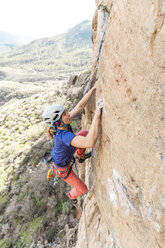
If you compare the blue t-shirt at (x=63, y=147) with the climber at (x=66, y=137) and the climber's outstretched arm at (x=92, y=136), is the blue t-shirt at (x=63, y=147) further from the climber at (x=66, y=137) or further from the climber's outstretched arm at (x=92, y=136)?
the climber's outstretched arm at (x=92, y=136)

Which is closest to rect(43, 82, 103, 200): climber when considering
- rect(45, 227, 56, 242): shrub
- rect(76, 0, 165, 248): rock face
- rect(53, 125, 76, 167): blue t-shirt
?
rect(53, 125, 76, 167): blue t-shirt

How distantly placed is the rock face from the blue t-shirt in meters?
0.66

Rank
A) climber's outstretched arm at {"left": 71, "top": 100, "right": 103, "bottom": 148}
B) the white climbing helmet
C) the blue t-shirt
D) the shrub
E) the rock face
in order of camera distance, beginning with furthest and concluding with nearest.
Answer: the shrub
the white climbing helmet
the blue t-shirt
climber's outstretched arm at {"left": 71, "top": 100, "right": 103, "bottom": 148}
the rock face

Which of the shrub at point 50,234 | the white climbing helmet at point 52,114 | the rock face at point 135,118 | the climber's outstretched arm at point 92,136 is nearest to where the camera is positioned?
the rock face at point 135,118

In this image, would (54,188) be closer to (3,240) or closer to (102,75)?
(3,240)

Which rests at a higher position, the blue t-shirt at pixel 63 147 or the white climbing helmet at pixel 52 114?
the white climbing helmet at pixel 52 114

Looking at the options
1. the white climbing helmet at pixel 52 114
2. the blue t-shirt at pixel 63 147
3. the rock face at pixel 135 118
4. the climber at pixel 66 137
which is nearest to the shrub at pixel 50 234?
the climber at pixel 66 137

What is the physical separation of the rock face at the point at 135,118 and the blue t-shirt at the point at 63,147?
66 cm

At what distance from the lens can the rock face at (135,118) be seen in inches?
62.9

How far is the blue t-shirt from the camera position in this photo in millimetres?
3264

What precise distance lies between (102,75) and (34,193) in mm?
9736

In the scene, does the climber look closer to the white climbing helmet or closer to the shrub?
the white climbing helmet

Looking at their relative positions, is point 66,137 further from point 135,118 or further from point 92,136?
point 135,118

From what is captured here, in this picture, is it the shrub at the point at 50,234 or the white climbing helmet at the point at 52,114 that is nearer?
the white climbing helmet at the point at 52,114
